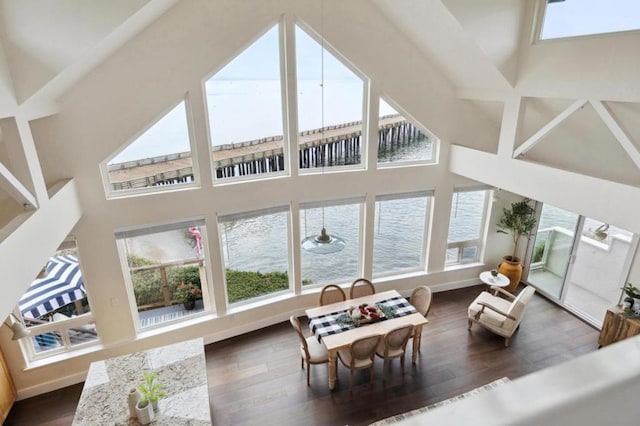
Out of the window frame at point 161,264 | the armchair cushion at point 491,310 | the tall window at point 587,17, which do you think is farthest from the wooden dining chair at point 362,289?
the tall window at point 587,17

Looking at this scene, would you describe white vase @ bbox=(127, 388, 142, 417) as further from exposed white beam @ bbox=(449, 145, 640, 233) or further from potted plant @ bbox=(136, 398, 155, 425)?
exposed white beam @ bbox=(449, 145, 640, 233)

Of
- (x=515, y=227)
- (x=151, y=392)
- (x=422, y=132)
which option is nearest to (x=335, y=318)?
(x=151, y=392)

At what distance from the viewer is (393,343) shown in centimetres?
496

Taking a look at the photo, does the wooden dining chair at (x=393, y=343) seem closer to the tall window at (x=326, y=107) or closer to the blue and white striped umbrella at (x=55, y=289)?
the tall window at (x=326, y=107)

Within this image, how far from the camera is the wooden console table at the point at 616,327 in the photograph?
5008 mm

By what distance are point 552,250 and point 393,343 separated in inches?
166

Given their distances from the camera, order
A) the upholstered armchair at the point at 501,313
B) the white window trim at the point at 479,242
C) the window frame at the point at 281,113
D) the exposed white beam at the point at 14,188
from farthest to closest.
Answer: the white window trim at the point at 479,242, the upholstered armchair at the point at 501,313, the window frame at the point at 281,113, the exposed white beam at the point at 14,188

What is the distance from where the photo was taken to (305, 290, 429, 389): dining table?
192 inches

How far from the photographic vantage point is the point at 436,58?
572 cm

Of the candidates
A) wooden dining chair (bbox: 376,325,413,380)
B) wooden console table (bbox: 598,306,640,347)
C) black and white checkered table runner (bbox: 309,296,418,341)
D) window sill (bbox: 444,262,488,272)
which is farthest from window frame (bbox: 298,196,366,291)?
wooden console table (bbox: 598,306,640,347)

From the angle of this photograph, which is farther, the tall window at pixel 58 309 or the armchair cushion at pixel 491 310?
the armchair cushion at pixel 491 310

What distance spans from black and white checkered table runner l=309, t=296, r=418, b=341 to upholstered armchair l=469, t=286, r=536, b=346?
1.30 meters

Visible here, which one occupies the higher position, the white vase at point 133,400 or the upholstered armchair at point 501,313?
the white vase at point 133,400

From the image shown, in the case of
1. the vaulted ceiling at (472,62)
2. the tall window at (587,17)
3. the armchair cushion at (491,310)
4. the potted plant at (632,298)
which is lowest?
the armchair cushion at (491,310)
